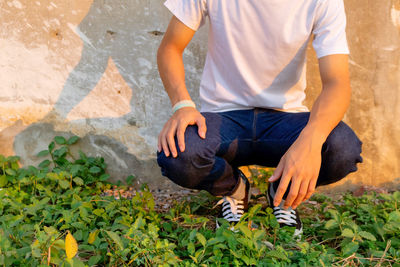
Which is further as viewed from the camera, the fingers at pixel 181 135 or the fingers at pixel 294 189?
the fingers at pixel 181 135

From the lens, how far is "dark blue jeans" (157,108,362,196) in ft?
6.41

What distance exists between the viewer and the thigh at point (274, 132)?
2059 mm

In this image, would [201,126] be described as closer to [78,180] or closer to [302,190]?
[302,190]

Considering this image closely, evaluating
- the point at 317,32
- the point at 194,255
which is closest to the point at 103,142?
the point at 194,255

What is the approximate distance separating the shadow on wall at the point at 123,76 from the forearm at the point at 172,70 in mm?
605

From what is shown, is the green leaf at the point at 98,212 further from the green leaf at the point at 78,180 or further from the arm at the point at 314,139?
the arm at the point at 314,139

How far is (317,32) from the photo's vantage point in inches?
80.1

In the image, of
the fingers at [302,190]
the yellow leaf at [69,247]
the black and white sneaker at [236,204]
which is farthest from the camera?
the black and white sneaker at [236,204]

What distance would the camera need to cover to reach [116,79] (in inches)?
112

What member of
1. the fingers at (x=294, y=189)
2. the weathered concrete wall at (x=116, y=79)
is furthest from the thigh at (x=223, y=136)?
the weathered concrete wall at (x=116, y=79)

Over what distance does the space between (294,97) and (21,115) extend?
197 centimetres

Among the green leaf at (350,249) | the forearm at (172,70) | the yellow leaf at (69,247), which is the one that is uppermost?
the forearm at (172,70)

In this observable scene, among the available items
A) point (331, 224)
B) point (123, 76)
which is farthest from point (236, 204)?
point (123, 76)

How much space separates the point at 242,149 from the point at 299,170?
1.55ft
